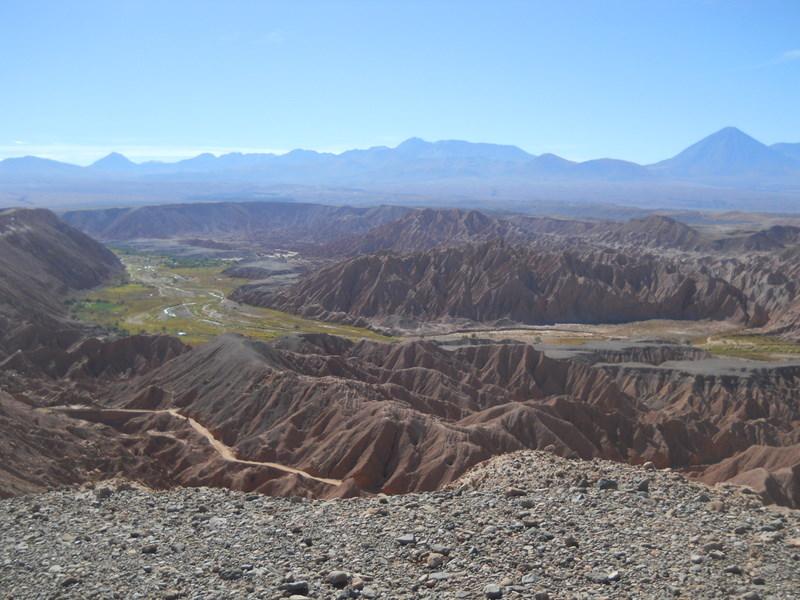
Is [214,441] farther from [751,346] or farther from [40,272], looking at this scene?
[40,272]

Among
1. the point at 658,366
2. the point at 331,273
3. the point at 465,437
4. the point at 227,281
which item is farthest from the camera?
the point at 227,281

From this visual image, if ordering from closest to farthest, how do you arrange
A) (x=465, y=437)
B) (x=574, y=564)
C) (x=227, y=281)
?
(x=574, y=564)
(x=465, y=437)
(x=227, y=281)

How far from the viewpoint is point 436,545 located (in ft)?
65.4

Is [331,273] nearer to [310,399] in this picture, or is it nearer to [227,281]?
[227,281]

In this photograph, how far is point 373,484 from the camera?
169ft

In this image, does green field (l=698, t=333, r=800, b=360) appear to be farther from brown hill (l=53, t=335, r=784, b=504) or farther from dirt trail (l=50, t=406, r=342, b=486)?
dirt trail (l=50, t=406, r=342, b=486)

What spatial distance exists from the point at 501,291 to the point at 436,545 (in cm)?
11615

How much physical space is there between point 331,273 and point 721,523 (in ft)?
413

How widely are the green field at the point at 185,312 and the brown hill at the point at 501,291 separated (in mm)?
6958

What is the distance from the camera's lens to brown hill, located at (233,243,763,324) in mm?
133625

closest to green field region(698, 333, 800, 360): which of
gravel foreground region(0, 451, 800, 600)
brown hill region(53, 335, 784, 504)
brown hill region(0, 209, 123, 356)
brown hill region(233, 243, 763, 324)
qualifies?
brown hill region(233, 243, 763, 324)

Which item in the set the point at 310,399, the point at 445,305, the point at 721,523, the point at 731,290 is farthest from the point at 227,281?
the point at 721,523

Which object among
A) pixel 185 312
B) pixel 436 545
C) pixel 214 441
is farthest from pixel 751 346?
pixel 436 545

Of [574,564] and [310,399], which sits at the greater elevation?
[574,564]
